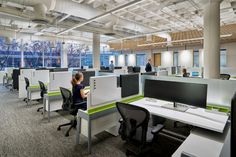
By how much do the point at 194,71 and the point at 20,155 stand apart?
7.08 meters

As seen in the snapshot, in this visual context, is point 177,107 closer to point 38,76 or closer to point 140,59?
point 38,76

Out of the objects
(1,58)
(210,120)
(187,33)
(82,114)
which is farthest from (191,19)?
(1,58)

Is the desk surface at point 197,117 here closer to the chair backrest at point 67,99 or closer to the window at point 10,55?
the chair backrest at point 67,99

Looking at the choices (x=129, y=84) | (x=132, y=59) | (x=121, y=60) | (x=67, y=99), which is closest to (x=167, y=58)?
(x=132, y=59)

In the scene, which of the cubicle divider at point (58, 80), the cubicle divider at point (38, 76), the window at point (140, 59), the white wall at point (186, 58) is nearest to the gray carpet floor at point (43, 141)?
the cubicle divider at point (58, 80)

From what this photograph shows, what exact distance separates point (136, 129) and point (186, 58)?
1091cm

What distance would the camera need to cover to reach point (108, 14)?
4613mm

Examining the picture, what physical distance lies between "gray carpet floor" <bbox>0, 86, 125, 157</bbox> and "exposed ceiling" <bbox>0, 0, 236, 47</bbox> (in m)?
2.71

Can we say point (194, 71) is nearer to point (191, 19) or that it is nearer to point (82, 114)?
point (191, 19)

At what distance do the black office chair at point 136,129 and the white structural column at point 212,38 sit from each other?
3.08m

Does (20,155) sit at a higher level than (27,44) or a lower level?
lower

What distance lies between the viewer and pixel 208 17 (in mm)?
4039

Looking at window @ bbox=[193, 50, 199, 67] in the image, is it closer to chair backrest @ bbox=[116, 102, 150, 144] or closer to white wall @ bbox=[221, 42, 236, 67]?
white wall @ bbox=[221, 42, 236, 67]

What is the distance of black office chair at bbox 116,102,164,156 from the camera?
183 centimetres
